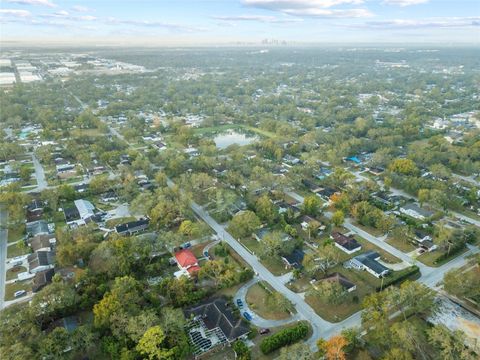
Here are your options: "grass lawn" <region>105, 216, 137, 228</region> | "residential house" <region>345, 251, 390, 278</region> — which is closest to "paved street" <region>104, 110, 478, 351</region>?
"residential house" <region>345, 251, 390, 278</region>

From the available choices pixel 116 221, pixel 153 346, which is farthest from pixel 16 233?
pixel 153 346

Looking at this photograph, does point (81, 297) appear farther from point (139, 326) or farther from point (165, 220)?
point (165, 220)

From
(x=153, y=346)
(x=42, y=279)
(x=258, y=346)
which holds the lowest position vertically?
(x=258, y=346)

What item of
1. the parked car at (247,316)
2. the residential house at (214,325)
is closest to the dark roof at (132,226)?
the residential house at (214,325)

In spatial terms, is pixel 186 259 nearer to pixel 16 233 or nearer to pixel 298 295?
pixel 298 295

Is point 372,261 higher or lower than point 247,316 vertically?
higher

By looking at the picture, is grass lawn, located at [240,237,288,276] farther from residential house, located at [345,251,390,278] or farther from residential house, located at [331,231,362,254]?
residential house, located at [331,231,362,254]
